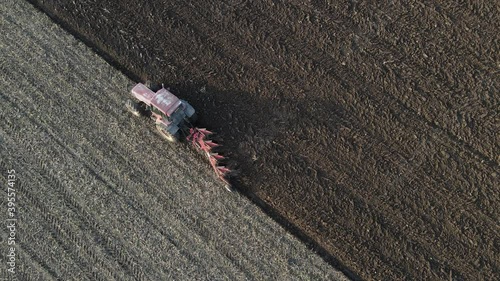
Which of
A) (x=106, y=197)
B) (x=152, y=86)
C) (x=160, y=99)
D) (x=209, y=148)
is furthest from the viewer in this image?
(x=152, y=86)

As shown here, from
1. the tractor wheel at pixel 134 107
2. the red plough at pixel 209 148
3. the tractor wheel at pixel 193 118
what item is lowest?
the tractor wheel at pixel 134 107

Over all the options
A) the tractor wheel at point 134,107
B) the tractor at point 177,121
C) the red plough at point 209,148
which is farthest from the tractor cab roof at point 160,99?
the red plough at point 209,148

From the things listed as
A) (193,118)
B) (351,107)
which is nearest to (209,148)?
(193,118)

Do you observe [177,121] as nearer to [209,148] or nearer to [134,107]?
[209,148]

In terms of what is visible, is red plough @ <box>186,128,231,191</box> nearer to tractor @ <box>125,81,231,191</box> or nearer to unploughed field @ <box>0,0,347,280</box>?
tractor @ <box>125,81,231,191</box>

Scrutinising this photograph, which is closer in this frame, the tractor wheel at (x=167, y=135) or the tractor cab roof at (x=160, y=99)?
the tractor cab roof at (x=160, y=99)

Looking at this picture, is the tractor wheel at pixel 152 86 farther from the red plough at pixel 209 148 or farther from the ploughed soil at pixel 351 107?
the red plough at pixel 209 148

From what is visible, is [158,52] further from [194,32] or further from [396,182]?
[396,182]
